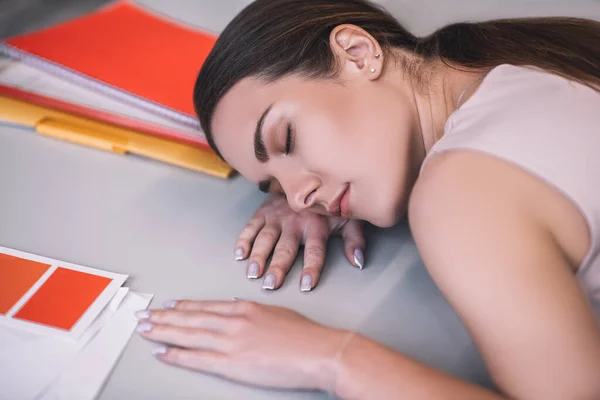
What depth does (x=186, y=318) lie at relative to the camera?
2.61 feet

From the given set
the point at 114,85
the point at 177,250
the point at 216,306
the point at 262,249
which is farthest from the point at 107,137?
the point at 216,306

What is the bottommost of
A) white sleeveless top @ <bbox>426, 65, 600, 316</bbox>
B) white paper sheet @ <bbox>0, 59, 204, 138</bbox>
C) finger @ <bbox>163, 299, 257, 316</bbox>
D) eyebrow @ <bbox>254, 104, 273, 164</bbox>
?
finger @ <bbox>163, 299, 257, 316</bbox>

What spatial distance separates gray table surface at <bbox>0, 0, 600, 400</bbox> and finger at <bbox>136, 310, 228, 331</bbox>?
0.13 ft

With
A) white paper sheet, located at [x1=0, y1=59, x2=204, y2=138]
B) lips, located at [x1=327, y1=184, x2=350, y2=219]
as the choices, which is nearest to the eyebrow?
lips, located at [x1=327, y1=184, x2=350, y2=219]

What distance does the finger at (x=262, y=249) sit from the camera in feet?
3.04

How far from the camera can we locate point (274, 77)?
894 mm

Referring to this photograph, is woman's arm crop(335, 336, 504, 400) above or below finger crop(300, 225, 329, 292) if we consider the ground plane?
above

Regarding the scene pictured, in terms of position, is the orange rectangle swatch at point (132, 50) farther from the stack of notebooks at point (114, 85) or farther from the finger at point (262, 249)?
the finger at point (262, 249)

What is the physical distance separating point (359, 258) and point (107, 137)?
662 mm

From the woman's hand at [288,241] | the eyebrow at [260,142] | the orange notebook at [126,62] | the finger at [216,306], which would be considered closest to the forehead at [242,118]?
the eyebrow at [260,142]

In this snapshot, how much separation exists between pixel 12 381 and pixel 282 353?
14.1 inches

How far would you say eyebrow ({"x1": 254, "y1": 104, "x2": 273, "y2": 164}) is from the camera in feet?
2.83

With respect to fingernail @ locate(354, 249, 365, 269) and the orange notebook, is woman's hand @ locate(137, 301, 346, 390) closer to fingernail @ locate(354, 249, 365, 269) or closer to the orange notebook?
fingernail @ locate(354, 249, 365, 269)

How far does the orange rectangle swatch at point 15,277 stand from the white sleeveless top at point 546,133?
64 cm
